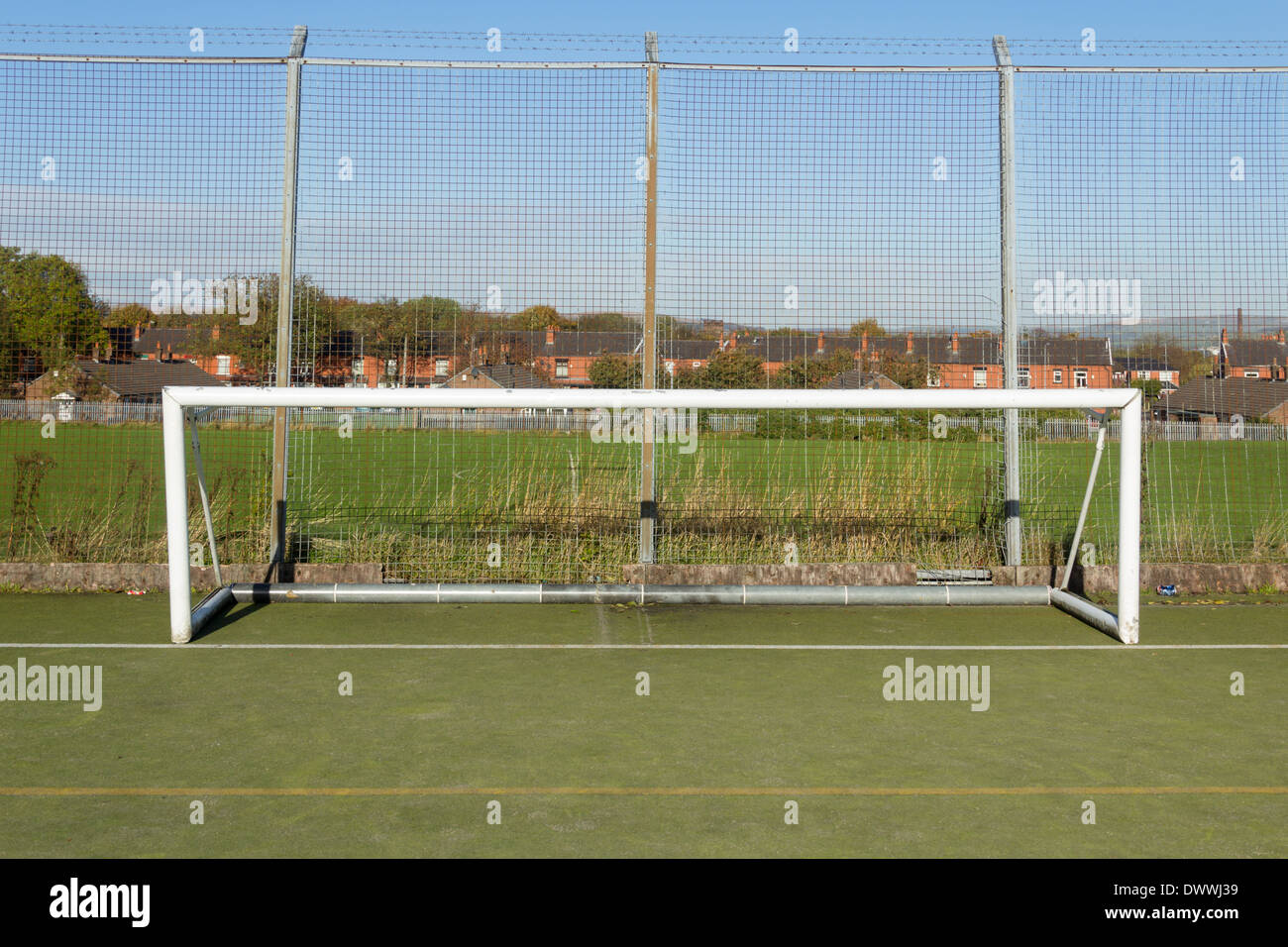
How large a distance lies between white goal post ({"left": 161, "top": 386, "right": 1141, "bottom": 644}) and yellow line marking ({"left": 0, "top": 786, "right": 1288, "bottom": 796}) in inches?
116

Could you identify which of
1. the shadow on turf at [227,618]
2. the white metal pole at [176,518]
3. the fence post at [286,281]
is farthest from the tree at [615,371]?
the white metal pole at [176,518]

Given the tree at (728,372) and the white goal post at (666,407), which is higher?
the tree at (728,372)

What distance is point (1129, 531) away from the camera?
7715 millimetres

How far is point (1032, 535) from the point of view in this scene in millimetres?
10055

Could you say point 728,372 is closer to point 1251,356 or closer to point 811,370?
point 811,370

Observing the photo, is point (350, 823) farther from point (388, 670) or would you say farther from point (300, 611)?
point (300, 611)

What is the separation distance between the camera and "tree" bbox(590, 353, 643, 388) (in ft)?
32.1

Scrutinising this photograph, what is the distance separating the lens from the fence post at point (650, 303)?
965cm

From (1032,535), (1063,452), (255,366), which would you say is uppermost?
(255,366)

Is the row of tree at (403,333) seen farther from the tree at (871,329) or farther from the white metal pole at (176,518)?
the white metal pole at (176,518)

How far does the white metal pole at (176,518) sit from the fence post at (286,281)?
6.10 ft

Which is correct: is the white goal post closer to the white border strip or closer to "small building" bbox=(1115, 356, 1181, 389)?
the white border strip

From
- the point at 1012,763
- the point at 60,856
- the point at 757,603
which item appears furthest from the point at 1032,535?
the point at 60,856
